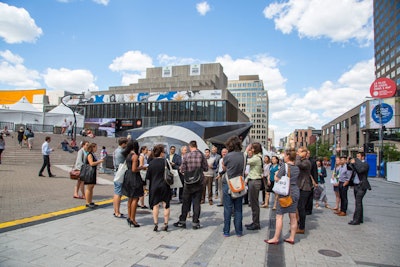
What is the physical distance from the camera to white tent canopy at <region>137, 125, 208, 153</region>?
695 inches

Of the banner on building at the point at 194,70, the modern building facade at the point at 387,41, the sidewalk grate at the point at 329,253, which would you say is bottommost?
the sidewalk grate at the point at 329,253

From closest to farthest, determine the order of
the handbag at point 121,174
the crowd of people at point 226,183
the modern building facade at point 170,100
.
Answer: the crowd of people at point 226,183 < the handbag at point 121,174 < the modern building facade at point 170,100

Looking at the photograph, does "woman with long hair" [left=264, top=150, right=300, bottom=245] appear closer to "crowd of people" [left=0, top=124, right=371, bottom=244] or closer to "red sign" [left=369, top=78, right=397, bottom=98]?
"crowd of people" [left=0, top=124, right=371, bottom=244]

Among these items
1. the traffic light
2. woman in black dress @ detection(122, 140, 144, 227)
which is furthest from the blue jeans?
the traffic light

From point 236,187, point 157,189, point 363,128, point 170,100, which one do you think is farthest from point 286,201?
point 170,100

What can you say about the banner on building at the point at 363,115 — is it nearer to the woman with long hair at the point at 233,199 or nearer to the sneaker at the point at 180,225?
the woman with long hair at the point at 233,199

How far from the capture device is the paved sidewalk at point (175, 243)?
4.10m

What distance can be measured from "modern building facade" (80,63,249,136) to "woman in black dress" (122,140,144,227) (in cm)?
5345

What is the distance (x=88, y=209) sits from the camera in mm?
7215

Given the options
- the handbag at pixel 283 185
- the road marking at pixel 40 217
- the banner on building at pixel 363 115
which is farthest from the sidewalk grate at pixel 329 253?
the banner on building at pixel 363 115

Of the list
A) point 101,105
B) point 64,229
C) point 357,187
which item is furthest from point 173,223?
point 101,105

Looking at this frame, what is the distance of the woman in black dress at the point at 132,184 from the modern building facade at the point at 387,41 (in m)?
87.0

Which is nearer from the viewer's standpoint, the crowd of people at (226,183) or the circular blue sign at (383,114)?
the crowd of people at (226,183)

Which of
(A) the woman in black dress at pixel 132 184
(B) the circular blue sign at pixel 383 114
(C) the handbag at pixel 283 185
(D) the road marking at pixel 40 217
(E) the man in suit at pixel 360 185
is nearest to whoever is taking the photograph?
(C) the handbag at pixel 283 185
